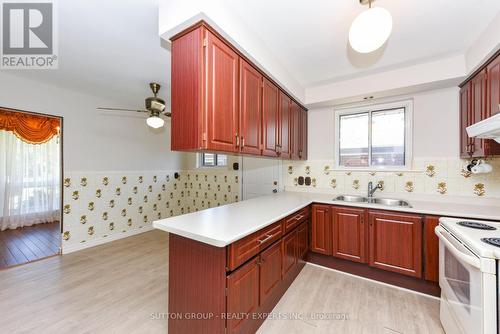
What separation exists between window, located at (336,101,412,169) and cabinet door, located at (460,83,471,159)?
0.46 metres

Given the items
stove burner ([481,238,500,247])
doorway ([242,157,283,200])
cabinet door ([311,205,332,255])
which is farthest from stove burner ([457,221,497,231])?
doorway ([242,157,283,200])

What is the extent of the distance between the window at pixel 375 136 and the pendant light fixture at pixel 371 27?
1.70 meters

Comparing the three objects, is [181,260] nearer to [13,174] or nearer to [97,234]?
[97,234]

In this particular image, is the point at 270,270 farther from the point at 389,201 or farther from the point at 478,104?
the point at 478,104

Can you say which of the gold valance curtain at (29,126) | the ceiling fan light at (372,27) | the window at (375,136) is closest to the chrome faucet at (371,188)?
the window at (375,136)

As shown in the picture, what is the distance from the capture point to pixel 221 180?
4.10 metres

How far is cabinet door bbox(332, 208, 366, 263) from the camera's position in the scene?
2.26m

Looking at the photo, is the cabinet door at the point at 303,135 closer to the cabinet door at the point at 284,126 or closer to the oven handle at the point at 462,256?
the cabinet door at the point at 284,126

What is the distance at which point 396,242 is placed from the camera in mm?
2086

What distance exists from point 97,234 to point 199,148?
3.11 meters

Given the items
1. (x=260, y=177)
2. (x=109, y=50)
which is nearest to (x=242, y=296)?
(x=260, y=177)

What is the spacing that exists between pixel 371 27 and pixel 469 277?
1.63 m

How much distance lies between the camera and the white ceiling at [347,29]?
1.42 metres

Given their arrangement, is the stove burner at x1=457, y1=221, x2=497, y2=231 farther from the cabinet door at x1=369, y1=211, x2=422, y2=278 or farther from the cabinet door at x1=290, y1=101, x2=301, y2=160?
the cabinet door at x1=290, y1=101, x2=301, y2=160
